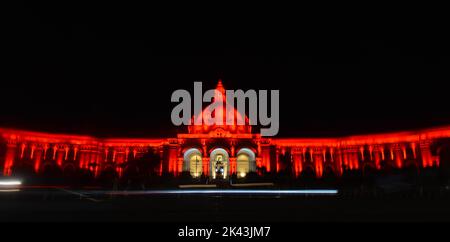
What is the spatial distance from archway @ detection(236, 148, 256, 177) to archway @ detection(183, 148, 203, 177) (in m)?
6.07

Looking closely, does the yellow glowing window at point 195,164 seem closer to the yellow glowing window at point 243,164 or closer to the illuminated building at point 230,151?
the illuminated building at point 230,151

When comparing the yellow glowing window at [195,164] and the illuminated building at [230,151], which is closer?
the illuminated building at [230,151]

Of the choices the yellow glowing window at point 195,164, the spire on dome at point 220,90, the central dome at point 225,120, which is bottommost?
the yellow glowing window at point 195,164

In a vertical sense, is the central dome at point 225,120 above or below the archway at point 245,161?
above

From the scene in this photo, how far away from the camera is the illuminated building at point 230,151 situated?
5206cm

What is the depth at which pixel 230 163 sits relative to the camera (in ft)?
177

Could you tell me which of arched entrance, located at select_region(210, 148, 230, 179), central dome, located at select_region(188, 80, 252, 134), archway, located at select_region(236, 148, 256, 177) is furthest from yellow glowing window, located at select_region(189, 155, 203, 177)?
archway, located at select_region(236, 148, 256, 177)

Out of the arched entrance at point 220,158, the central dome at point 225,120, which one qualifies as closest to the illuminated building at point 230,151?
the arched entrance at point 220,158

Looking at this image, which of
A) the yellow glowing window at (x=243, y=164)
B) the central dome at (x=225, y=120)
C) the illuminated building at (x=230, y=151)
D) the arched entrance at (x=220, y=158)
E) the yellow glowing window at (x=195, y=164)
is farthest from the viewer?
the central dome at (x=225, y=120)

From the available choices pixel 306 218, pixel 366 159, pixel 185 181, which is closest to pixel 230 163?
pixel 185 181

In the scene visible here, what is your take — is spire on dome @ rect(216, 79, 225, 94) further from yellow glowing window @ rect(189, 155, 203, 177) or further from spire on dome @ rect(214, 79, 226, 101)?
yellow glowing window @ rect(189, 155, 203, 177)

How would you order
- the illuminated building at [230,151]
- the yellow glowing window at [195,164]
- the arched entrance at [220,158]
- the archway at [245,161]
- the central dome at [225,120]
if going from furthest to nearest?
the central dome at [225,120]
the archway at [245,161]
the yellow glowing window at [195,164]
the arched entrance at [220,158]
the illuminated building at [230,151]

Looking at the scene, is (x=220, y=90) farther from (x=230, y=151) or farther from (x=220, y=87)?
(x=230, y=151)
